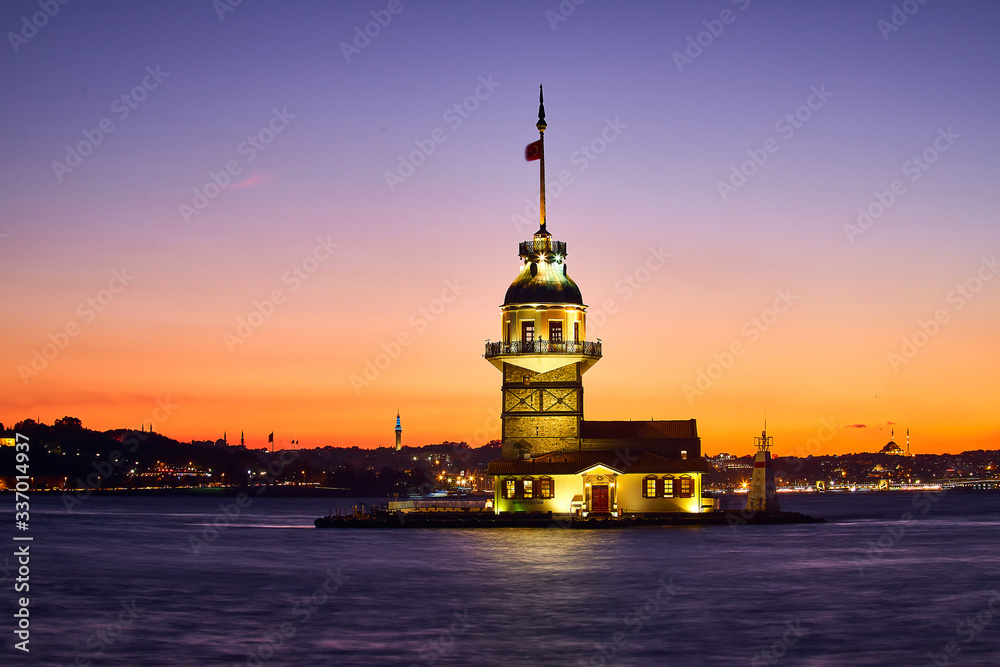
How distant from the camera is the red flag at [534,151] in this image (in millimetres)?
80438

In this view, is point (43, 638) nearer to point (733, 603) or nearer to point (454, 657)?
Answer: point (454, 657)

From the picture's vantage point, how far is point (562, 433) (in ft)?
252

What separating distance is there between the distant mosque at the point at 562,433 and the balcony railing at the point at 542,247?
59 millimetres

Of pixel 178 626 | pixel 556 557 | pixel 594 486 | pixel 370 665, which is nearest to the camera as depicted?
pixel 370 665

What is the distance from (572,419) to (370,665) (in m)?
44.9

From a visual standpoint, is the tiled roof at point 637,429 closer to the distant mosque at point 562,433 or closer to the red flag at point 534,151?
the distant mosque at point 562,433

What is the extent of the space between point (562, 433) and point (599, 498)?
15.2ft

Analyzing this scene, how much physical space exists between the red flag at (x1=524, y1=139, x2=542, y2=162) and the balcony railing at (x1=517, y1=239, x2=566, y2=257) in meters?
5.78

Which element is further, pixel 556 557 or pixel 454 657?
pixel 556 557

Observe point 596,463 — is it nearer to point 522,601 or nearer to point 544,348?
point 544,348

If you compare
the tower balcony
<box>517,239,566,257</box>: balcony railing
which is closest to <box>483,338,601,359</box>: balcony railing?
the tower balcony

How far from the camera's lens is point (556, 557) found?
194 feet

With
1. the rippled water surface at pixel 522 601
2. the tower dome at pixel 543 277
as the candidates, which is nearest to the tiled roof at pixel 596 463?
the rippled water surface at pixel 522 601

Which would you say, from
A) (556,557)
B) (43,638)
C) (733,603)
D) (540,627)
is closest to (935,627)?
(733,603)
